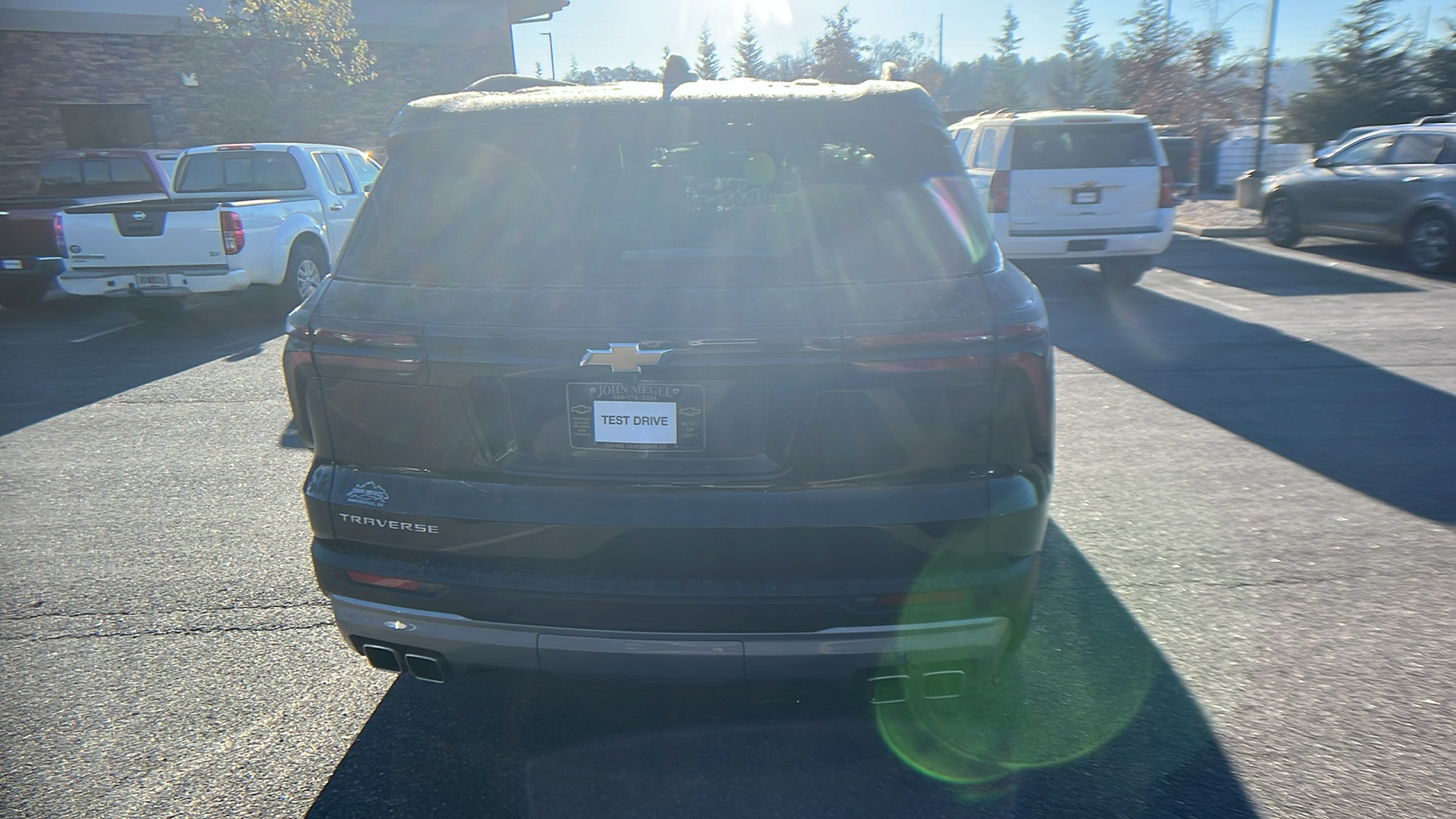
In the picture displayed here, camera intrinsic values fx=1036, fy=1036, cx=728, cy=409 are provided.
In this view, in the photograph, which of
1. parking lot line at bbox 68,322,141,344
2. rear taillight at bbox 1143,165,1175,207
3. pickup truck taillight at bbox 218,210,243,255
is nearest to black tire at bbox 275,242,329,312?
pickup truck taillight at bbox 218,210,243,255

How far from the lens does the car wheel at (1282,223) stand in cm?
1438

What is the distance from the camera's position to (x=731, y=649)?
2.56 metres

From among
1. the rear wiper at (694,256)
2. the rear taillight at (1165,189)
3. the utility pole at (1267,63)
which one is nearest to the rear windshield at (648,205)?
the rear wiper at (694,256)

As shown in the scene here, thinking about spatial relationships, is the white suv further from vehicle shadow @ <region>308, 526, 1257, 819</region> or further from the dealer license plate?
the dealer license plate

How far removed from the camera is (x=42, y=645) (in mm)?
3857

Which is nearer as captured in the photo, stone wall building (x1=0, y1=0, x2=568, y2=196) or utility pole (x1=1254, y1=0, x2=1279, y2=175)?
utility pole (x1=1254, y1=0, x2=1279, y2=175)

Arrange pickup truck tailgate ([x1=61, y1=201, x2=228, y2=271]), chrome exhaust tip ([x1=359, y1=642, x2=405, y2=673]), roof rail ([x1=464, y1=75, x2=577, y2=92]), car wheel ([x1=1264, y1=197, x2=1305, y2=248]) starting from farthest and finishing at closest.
Answer: car wheel ([x1=1264, y1=197, x2=1305, y2=248])
pickup truck tailgate ([x1=61, y1=201, x2=228, y2=271])
roof rail ([x1=464, y1=75, x2=577, y2=92])
chrome exhaust tip ([x1=359, y1=642, x2=405, y2=673])

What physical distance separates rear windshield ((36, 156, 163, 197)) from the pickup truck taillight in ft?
15.2

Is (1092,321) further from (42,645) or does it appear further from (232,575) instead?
(42,645)

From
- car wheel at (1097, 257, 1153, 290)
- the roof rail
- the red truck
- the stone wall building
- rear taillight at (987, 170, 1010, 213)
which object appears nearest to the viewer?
the roof rail

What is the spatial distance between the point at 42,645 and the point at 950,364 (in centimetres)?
351

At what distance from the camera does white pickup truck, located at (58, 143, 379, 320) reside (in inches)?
392

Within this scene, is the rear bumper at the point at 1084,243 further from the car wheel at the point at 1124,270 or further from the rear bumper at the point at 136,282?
the rear bumper at the point at 136,282

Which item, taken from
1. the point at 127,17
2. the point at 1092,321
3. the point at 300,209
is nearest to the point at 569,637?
the point at 1092,321
